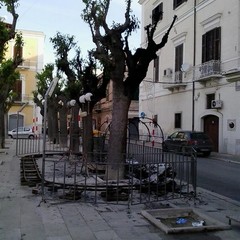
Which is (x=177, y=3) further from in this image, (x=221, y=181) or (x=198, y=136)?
(x=221, y=181)

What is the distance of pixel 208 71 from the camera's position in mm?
27797

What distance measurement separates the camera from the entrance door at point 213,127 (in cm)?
2780

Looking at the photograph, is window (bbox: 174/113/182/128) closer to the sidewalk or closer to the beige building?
the beige building

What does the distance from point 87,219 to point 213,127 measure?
859 inches

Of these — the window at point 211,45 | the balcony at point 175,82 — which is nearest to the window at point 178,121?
the balcony at point 175,82

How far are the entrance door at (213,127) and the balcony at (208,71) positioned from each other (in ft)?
8.24

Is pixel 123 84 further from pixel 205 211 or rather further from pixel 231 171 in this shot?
pixel 231 171

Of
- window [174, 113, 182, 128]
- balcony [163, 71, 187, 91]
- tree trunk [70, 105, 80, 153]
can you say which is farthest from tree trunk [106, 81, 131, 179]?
window [174, 113, 182, 128]

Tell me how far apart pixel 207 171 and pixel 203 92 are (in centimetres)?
1320

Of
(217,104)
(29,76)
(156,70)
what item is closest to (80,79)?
(217,104)

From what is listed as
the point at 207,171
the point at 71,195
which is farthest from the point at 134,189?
the point at 207,171

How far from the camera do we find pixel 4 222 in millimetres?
7332

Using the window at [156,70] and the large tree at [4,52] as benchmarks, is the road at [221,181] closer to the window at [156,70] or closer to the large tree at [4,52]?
the large tree at [4,52]

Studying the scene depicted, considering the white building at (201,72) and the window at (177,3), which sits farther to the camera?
the window at (177,3)
